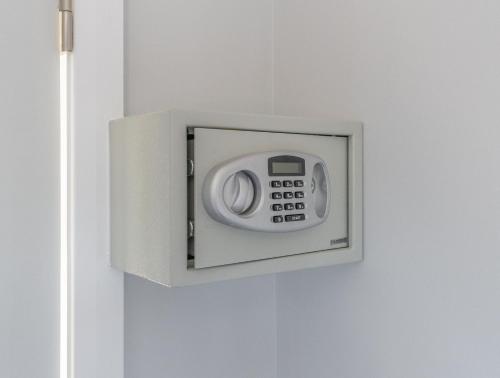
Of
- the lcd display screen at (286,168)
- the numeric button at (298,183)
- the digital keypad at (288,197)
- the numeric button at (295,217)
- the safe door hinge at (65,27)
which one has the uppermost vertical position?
the safe door hinge at (65,27)

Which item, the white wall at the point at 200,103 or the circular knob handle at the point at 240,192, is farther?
the white wall at the point at 200,103

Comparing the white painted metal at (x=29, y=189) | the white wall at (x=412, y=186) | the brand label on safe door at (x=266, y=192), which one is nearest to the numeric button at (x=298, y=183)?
the brand label on safe door at (x=266, y=192)

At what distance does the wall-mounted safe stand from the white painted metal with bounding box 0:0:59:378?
102 mm

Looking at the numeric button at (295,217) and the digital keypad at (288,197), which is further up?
the digital keypad at (288,197)

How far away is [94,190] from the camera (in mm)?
864

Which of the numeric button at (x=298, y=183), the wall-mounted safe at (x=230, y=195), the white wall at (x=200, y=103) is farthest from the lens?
the white wall at (x=200, y=103)

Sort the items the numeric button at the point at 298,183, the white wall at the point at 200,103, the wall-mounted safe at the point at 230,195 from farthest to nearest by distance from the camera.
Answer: the white wall at the point at 200,103 → the numeric button at the point at 298,183 → the wall-mounted safe at the point at 230,195

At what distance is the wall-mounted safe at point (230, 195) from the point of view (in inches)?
28.8

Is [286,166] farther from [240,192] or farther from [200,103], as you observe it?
[200,103]

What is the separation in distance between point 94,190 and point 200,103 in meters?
0.27

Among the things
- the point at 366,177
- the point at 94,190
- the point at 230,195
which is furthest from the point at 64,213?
the point at 366,177

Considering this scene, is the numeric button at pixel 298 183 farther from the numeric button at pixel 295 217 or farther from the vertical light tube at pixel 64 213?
the vertical light tube at pixel 64 213

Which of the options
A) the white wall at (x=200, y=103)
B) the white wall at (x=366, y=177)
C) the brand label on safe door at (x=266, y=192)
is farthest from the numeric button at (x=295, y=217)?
the white wall at (x=200, y=103)

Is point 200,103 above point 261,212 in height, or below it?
above
